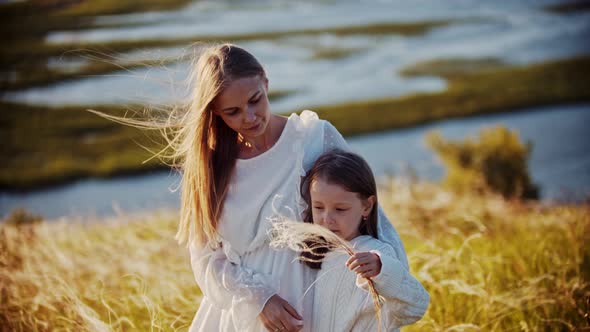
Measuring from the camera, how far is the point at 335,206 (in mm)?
2723

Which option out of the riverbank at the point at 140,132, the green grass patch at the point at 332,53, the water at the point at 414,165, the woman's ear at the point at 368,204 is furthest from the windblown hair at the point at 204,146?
the green grass patch at the point at 332,53

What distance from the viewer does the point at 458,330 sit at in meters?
3.09

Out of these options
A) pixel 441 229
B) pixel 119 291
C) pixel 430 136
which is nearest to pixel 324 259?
pixel 119 291

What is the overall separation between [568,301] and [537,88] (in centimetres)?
1763

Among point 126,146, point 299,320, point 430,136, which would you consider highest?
point 299,320

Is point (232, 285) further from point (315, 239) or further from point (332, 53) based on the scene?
point (332, 53)

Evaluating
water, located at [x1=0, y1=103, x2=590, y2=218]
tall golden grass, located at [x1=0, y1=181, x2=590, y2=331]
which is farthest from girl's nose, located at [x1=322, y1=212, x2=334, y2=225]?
water, located at [x1=0, y1=103, x2=590, y2=218]

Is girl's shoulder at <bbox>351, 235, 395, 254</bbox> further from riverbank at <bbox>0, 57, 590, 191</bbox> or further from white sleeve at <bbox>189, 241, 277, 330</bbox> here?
riverbank at <bbox>0, 57, 590, 191</bbox>

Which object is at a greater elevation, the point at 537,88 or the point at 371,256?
the point at 371,256

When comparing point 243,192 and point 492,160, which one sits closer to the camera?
point 243,192

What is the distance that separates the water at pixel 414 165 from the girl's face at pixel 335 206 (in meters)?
9.99

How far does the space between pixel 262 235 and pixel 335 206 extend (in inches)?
15.4

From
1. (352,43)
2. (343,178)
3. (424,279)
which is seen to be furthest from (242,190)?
(352,43)

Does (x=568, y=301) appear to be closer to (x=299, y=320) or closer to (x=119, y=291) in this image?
(x=299, y=320)
